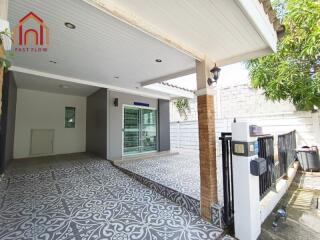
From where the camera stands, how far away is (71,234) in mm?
2227

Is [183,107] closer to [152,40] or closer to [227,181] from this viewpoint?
[152,40]

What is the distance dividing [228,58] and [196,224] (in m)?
3.15

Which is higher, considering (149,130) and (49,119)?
(49,119)

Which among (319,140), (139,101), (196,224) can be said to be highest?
(139,101)

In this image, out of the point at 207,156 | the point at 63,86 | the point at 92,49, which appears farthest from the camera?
the point at 63,86

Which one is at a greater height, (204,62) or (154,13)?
(154,13)

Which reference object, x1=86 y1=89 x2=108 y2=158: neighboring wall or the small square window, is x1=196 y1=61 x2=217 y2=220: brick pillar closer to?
x1=86 y1=89 x2=108 y2=158: neighboring wall

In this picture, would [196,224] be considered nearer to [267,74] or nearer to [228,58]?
[228,58]

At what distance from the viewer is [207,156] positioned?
2.86 meters

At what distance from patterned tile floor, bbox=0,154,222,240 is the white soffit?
2900mm

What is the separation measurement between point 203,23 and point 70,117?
775 centimetres

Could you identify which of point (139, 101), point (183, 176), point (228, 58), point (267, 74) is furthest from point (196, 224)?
point (139, 101)

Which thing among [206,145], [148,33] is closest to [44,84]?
[148,33]

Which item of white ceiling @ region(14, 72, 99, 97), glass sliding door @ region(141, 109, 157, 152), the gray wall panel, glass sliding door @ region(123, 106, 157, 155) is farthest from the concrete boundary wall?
white ceiling @ region(14, 72, 99, 97)
